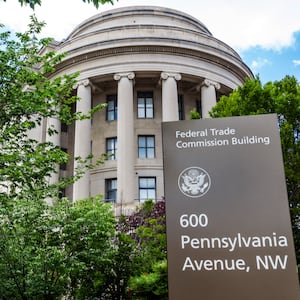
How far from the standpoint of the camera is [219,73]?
33219 mm

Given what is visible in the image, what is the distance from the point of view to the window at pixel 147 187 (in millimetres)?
30828

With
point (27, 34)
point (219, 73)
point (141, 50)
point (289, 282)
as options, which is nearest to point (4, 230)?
point (27, 34)

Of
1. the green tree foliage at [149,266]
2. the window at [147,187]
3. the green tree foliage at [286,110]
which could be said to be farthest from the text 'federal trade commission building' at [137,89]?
the green tree foliage at [286,110]

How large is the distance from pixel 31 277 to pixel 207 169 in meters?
9.19

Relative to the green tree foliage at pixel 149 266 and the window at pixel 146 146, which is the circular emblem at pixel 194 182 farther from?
the window at pixel 146 146

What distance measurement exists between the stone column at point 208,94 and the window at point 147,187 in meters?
6.84

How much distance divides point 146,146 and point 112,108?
15.2ft

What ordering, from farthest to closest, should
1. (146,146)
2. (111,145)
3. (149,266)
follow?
(111,145), (146,146), (149,266)

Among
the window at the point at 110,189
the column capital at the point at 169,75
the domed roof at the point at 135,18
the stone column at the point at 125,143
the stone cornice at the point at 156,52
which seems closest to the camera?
the stone column at the point at 125,143

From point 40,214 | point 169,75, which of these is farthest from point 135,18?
→ point 40,214

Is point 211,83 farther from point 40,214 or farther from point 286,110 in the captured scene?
point 40,214

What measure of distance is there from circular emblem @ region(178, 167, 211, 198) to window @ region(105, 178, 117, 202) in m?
25.9

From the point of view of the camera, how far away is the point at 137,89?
33.8 m

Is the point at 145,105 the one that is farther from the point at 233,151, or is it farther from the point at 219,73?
the point at 233,151
